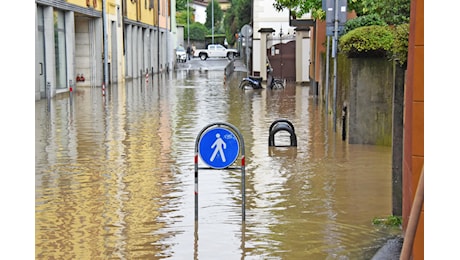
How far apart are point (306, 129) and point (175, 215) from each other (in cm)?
929

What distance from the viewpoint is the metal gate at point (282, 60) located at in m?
43.0

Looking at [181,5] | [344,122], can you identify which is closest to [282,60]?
[344,122]

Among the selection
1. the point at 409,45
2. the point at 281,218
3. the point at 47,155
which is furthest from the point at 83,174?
the point at 409,45

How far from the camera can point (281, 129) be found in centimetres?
1541

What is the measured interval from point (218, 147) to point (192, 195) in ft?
7.39

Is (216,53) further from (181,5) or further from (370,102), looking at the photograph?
(370,102)

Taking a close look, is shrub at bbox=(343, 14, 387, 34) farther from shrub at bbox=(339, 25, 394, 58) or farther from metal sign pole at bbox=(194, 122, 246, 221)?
metal sign pole at bbox=(194, 122, 246, 221)

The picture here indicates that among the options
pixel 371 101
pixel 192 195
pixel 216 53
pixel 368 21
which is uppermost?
pixel 368 21

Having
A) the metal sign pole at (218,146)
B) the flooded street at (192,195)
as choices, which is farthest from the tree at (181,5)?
the metal sign pole at (218,146)

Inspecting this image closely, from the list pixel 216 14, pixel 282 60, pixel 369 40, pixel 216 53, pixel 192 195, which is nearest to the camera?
pixel 192 195

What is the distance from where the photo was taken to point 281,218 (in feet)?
31.2

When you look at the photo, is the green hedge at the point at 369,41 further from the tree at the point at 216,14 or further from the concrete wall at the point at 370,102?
A: the tree at the point at 216,14

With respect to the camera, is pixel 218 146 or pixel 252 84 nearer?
pixel 218 146

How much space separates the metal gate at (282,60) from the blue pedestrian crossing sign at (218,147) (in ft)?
113
